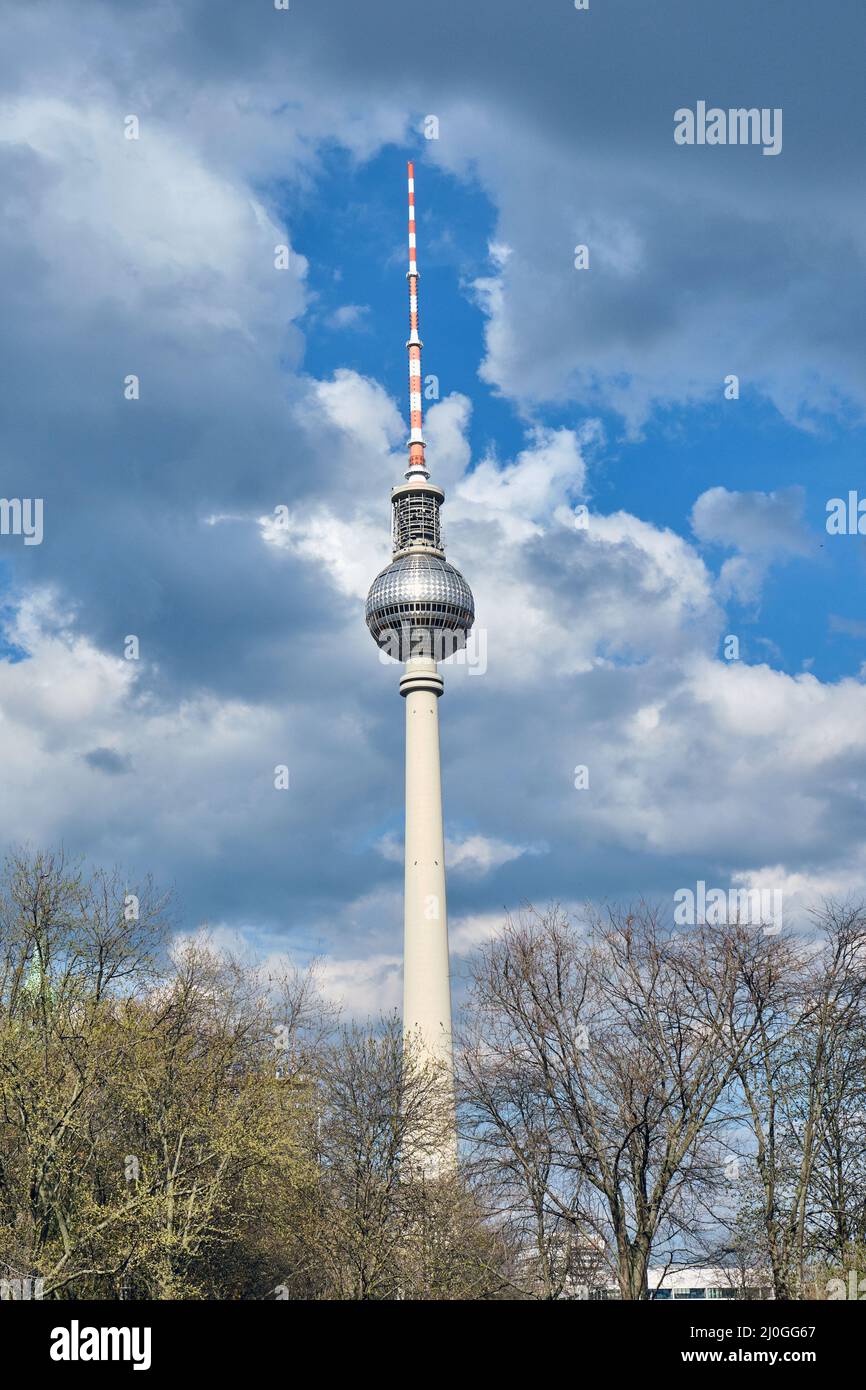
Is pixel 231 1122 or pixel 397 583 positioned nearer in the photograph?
pixel 231 1122

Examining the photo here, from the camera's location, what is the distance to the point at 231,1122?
39250 millimetres

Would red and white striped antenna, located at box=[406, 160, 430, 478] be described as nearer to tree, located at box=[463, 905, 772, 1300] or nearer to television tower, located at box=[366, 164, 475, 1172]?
television tower, located at box=[366, 164, 475, 1172]

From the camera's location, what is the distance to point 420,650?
120 metres

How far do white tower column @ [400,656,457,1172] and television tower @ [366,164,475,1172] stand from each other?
0.26 feet

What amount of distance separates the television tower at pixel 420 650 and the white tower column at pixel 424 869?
78 millimetres

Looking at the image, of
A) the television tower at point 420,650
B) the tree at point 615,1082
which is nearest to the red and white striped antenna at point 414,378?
the television tower at point 420,650

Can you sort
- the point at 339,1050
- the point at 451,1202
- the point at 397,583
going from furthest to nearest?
the point at 397,583 < the point at 339,1050 < the point at 451,1202

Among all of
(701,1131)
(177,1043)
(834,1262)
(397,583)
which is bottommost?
(834,1262)

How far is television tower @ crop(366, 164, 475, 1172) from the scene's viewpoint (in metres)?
108

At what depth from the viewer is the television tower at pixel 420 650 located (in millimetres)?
107500
